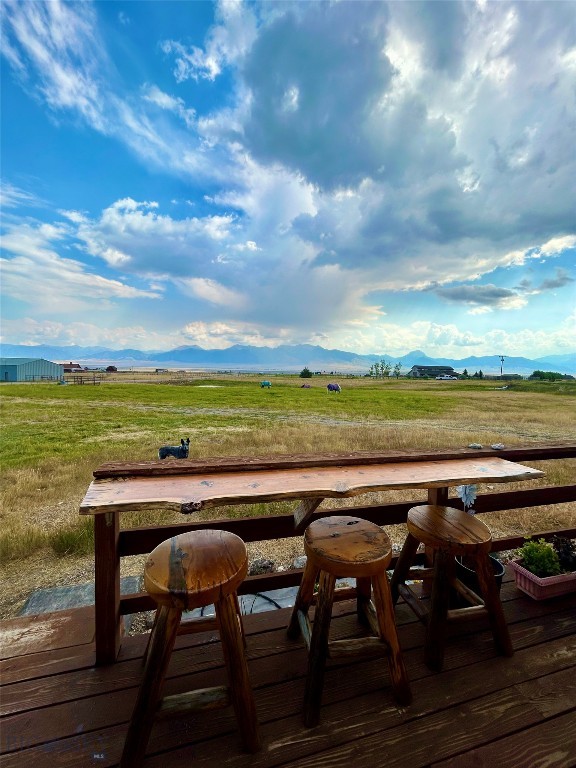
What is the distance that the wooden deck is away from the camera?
174cm

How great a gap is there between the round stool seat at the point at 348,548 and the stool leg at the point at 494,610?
0.79m

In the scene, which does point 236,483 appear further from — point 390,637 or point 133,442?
point 133,442

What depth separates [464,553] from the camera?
7.11 ft

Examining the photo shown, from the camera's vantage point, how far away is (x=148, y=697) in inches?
64.4

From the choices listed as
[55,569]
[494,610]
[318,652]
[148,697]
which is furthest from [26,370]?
[494,610]

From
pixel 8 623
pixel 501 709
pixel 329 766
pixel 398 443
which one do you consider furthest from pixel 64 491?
pixel 398 443

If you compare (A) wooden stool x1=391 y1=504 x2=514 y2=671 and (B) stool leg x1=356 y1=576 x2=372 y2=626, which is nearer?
(A) wooden stool x1=391 y1=504 x2=514 y2=671

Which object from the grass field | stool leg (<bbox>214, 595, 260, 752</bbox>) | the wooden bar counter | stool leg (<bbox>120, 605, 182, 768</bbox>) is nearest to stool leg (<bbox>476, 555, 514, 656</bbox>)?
the wooden bar counter

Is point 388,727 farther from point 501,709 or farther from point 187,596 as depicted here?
point 187,596

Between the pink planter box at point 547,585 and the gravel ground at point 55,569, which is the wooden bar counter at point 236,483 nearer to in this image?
the pink planter box at point 547,585

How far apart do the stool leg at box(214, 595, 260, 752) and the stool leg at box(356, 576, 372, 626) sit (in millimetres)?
982

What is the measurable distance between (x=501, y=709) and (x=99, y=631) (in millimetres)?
2364

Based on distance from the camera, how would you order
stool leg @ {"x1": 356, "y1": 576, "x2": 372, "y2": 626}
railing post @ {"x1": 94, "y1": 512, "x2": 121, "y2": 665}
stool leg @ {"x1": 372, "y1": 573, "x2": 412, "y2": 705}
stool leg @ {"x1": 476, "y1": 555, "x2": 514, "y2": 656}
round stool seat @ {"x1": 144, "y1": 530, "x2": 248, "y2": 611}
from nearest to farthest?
1. round stool seat @ {"x1": 144, "y1": 530, "x2": 248, "y2": 611}
2. stool leg @ {"x1": 372, "y1": 573, "x2": 412, "y2": 705}
3. railing post @ {"x1": 94, "y1": 512, "x2": 121, "y2": 665}
4. stool leg @ {"x1": 476, "y1": 555, "x2": 514, "y2": 656}
5. stool leg @ {"x1": 356, "y1": 576, "x2": 372, "y2": 626}

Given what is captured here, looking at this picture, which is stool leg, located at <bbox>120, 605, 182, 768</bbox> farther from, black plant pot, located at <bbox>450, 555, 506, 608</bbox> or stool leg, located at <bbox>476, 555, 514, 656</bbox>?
black plant pot, located at <bbox>450, 555, 506, 608</bbox>
